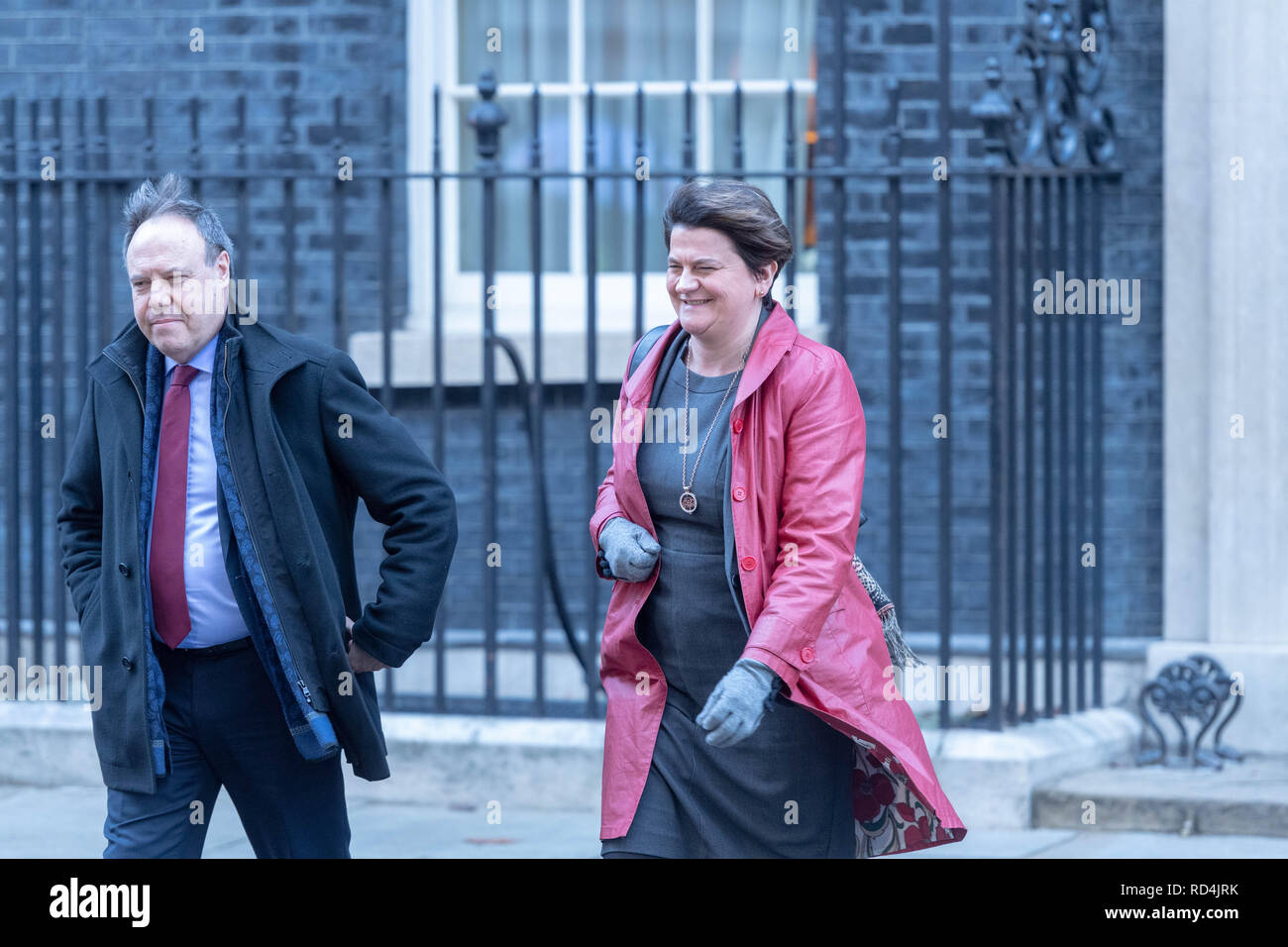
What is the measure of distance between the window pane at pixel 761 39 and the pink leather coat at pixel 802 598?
3.91m

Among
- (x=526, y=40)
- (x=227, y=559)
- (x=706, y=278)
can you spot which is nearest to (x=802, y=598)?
(x=706, y=278)

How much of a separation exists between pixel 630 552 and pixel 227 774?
886 millimetres

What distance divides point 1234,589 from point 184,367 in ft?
13.5

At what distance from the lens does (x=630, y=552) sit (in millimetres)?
3271

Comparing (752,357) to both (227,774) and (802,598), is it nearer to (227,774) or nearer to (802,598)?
(802,598)

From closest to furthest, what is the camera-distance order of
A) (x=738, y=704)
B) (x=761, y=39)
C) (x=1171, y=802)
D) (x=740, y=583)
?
(x=738, y=704) → (x=740, y=583) → (x=1171, y=802) → (x=761, y=39)

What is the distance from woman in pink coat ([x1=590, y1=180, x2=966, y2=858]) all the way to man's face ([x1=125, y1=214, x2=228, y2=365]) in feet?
2.69

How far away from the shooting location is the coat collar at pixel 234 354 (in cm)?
337

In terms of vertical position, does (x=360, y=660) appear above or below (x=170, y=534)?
below

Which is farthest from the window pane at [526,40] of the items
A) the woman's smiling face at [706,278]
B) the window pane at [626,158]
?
the woman's smiling face at [706,278]

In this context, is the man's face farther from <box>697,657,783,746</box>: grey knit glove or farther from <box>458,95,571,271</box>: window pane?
<box>458,95,571,271</box>: window pane

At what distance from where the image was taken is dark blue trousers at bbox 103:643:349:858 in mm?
3342

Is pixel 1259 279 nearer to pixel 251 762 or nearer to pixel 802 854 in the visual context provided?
pixel 802 854

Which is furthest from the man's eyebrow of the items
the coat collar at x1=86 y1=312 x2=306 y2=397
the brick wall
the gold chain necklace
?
the brick wall
